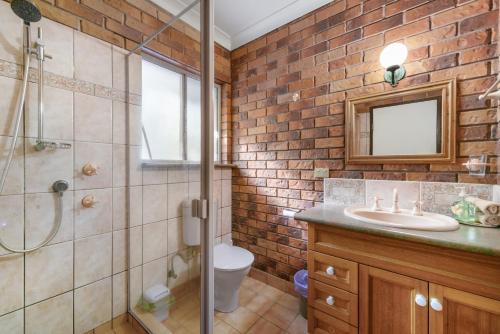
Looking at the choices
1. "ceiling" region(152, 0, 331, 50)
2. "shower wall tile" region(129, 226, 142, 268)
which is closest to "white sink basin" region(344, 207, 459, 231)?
"shower wall tile" region(129, 226, 142, 268)

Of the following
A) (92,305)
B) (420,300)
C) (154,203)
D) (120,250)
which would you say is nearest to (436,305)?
(420,300)

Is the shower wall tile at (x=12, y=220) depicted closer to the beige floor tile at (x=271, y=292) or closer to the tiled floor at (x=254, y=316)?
the tiled floor at (x=254, y=316)

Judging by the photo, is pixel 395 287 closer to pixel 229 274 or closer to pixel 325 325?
pixel 325 325

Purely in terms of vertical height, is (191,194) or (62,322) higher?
(191,194)

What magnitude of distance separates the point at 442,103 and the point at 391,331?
132cm

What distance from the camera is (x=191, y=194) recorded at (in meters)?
1.03

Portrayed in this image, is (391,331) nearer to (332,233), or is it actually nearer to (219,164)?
(332,233)

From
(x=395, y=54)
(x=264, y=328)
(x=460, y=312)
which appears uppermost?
(x=395, y=54)

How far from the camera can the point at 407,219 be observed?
129 centimetres

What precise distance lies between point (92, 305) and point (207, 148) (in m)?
1.29

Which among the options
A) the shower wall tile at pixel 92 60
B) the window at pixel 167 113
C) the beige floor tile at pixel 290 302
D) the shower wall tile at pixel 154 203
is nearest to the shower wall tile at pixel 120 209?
the shower wall tile at pixel 154 203

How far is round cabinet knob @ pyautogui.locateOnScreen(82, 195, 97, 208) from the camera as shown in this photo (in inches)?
49.9

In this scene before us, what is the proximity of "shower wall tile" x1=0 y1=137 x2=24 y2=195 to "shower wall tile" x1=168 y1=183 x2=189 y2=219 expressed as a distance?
72 centimetres

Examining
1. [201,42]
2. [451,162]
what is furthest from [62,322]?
[451,162]
